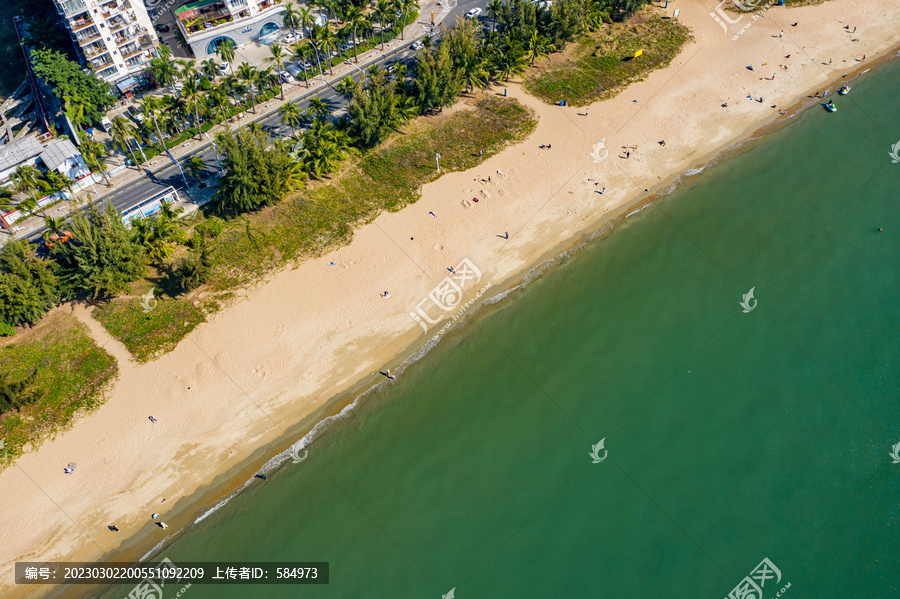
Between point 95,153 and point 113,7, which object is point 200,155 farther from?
point 113,7

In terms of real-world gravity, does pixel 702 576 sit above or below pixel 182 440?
below

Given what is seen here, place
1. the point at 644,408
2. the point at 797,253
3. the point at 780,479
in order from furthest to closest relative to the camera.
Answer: the point at 797,253, the point at 644,408, the point at 780,479

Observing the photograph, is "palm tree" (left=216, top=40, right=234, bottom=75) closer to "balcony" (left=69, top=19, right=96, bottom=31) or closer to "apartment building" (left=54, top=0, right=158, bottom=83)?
"apartment building" (left=54, top=0, right=158, bottom=83)

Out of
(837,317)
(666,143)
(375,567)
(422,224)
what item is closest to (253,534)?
(375,567)

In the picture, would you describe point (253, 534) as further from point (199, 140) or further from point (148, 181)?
point (199, 140)

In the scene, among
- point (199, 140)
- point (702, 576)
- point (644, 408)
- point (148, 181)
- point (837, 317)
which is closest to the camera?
point (702, 576)

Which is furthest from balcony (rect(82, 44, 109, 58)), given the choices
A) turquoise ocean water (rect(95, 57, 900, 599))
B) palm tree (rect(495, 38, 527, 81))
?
turquoise ocean water (rect(95, 57, 900, 599))
